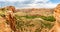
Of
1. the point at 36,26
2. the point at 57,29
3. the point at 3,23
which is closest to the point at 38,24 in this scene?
the point at 36,26

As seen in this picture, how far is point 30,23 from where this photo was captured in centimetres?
3161

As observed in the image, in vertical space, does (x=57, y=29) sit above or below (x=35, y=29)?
above

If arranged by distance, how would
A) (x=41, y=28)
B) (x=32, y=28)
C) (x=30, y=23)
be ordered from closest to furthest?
(x=41, y=28), (x=32, y=28), (x=30, y=23)

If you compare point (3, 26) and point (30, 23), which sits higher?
point (3, 26)

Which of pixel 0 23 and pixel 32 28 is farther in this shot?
pixel 32 28

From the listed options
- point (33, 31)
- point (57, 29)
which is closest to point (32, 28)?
point (33, 31)

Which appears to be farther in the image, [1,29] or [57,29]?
[1,29]

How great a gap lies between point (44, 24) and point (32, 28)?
7.28 feet

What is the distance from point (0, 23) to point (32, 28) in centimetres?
1973

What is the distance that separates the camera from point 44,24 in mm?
30641

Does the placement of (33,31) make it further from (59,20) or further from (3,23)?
(59,20)

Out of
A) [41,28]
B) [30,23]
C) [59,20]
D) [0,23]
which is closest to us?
[59,20]

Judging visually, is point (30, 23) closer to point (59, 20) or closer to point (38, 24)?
point (38, 24)

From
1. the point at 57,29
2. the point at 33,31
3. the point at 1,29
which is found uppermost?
the point at 57,29
